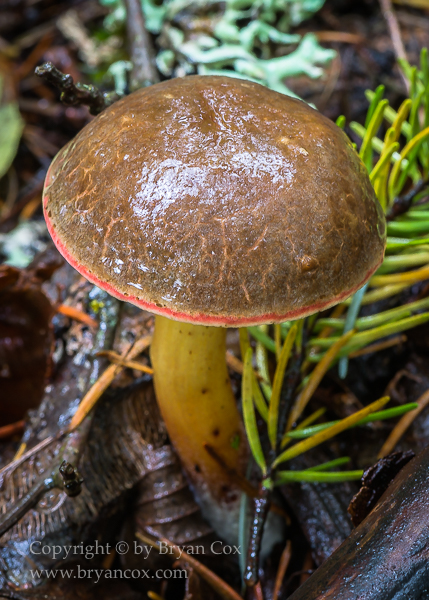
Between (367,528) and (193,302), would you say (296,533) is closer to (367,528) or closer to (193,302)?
(367,528)

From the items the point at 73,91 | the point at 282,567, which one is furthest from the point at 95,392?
the point at 73,91

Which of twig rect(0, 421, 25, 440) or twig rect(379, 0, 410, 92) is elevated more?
twig rect(379, 0, 410, 92)

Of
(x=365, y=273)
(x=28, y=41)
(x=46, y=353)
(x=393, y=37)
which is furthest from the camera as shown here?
(x=28, y=41)

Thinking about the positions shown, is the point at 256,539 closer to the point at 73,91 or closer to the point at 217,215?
the point at 217,215

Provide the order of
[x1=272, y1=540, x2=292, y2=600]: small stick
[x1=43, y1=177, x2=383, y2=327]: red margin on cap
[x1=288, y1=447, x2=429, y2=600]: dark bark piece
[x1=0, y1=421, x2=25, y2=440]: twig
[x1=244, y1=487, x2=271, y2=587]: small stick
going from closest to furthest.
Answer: [x1=288, y1=447, x2=429, y2=600]: dark bark piece, [x1=43, y1=177, x2=383, y2=327]: red margin on cap, [x1=244, y1=487, x2=271, y2=587]: small stick, [x1=272, y1=540, x2=292, y2=600]: small stick, [x1=0, y1=421, x2=25, y2=440]: twig

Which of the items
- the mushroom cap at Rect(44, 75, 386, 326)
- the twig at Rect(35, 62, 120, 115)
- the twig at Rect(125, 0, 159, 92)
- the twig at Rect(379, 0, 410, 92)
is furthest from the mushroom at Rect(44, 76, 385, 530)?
the twig at Rect(379, 0, 410, 92)

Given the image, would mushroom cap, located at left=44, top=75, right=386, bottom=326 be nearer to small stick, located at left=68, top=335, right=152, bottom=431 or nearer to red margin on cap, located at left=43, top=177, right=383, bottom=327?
red margin on cap, located at left=43, top=177, right=383, bottom=327

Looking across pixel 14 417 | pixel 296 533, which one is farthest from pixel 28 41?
pixel 296 533
